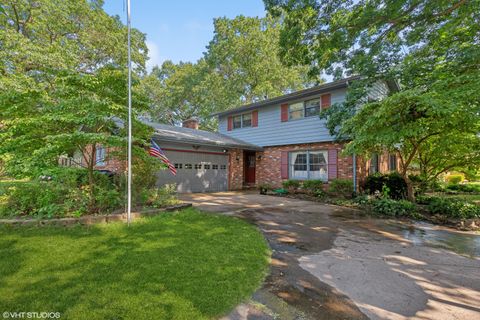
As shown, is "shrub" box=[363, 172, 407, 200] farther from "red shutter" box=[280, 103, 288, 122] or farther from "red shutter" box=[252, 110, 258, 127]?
"red shutter" box=[252, 110, 258, 127]

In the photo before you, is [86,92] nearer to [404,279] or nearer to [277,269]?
[277,269]

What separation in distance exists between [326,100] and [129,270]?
1097 centimetres

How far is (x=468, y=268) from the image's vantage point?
3.71 meters

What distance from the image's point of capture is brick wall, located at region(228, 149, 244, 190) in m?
14.2

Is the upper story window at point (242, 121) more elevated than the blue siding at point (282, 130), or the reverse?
the upper story window at point (242, 121)

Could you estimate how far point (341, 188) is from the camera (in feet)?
34.0

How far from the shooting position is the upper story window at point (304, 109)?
1199 cm

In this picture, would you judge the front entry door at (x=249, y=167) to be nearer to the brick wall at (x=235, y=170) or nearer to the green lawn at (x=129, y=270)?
the brick wall at (x=235, y=170)

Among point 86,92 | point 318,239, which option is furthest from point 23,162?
point 318,239

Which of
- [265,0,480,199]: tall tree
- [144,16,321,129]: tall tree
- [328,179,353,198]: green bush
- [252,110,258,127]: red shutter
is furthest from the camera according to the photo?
[144,16,321,129]: tall tree

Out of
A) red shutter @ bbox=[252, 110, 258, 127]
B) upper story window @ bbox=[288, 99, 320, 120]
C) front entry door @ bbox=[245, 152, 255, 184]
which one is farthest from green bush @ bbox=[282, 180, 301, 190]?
red shutter @ bbox=[252, 110, 258, 127]

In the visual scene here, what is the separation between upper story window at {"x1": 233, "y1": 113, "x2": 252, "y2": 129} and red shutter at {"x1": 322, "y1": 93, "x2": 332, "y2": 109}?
4.97 m

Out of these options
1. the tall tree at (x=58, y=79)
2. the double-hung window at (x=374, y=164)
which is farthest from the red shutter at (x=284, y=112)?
the tall tree at (x=58, y=79)

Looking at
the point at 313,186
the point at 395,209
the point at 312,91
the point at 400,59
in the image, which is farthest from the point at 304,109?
the point at 395,209
